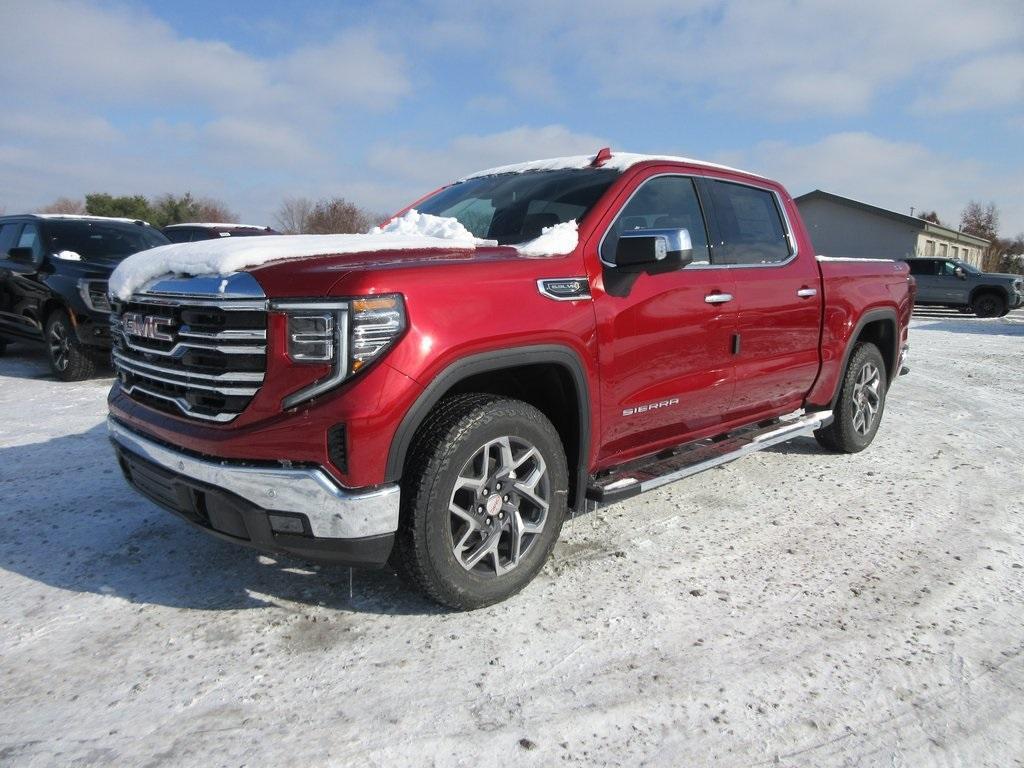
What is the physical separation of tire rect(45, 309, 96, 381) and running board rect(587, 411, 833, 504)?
252 inches

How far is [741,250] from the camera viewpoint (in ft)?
13.4

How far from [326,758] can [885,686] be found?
185 centimetres

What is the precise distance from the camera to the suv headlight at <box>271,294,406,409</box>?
7.61ft

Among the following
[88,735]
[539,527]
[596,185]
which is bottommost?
[88,735]

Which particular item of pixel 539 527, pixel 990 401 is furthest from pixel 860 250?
pixel 539 527

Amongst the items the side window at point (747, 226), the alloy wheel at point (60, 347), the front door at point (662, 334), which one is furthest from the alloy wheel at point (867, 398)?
the alloy wheel at point (60, 347)

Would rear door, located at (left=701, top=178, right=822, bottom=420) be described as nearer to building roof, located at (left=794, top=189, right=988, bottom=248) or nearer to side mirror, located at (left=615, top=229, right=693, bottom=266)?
side mirror, located at (left=615, top=229, right=693, bottom=266)

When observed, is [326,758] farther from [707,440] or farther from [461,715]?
[707,440]

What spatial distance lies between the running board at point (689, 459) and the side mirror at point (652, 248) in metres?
1.00

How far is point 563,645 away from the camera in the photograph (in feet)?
8.55

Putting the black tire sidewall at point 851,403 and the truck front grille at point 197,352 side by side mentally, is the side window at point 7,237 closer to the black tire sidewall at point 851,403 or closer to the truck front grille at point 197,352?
the truck front grille at point 197,352

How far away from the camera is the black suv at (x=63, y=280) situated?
7.25m

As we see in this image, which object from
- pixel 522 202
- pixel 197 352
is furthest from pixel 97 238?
pixel 197 352

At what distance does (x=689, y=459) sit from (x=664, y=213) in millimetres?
1297
